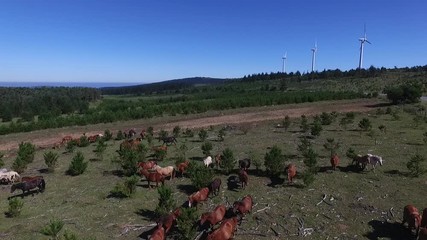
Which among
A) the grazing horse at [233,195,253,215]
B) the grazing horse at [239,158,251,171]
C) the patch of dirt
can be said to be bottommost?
the patch of dirt

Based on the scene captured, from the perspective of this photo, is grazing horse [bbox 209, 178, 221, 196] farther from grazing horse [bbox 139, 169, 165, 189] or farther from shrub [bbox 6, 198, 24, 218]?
shrub [bbox 6, 198, 24, 218]

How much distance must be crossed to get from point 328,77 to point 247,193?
112m

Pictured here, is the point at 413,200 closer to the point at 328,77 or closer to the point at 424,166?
the point at 424,166

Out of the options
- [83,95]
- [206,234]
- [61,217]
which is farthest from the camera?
[83,95]

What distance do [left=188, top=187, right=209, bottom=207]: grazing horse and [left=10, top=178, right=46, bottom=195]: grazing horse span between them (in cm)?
717

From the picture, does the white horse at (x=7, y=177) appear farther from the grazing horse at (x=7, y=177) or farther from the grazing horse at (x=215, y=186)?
the grazing horse at (x=215, y=186)

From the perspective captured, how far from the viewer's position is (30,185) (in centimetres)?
1581

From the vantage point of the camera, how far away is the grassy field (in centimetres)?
1173

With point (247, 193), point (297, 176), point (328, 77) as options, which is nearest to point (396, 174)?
point (297, 176)

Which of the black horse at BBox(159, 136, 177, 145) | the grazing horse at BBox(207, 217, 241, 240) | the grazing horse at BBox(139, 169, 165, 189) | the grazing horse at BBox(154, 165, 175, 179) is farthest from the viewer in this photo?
the black horse at BBox(159, 136, 177, 145)

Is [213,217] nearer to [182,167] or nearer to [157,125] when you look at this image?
[182,167]

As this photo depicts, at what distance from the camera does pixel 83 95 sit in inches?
4486

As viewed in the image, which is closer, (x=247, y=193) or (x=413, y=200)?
(x=413, y=200)

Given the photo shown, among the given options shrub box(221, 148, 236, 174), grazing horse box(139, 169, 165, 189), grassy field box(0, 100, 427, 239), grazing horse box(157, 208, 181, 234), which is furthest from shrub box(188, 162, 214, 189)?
grazing horse box(157, 208, 181, 234)
